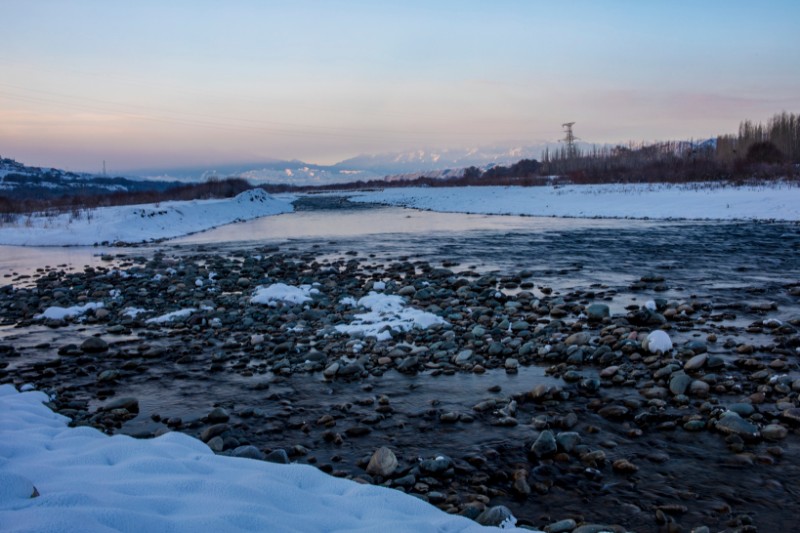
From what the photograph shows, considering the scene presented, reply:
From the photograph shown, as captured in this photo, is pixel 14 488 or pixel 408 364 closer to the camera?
pixel 14 488

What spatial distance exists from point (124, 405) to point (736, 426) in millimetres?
6342

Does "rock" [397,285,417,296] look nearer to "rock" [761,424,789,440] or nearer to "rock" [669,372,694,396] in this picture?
"rock" [669,372,694,396]

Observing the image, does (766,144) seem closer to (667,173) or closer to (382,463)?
(667,173)

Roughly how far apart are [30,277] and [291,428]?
13640mm

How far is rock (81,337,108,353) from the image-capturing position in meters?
8.50

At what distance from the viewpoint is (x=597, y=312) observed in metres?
9.55

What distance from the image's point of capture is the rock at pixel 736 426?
17.0 ft

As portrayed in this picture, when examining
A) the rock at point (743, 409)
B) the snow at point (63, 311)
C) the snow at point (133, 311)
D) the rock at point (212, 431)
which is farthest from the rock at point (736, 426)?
the snow at point (63, 311)

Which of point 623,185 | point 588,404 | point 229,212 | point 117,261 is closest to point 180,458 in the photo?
point 588,404

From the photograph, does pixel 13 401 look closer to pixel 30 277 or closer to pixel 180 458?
pixel 180 458

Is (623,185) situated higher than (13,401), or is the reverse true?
(623,185)

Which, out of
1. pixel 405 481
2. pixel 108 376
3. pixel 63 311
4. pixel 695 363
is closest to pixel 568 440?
pixel 405 481

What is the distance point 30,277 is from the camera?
1566cm

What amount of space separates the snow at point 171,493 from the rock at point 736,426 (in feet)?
10.1
